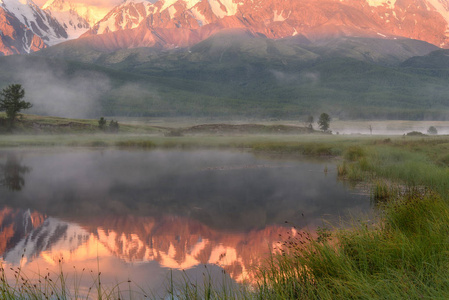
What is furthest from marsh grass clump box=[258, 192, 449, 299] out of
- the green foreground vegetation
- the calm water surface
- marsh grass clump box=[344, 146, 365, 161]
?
marsh grass clump box=[344, 146, 365, 161]

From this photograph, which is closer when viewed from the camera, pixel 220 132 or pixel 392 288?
pixel 392 288

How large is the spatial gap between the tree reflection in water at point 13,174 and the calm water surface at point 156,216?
0.08 metres

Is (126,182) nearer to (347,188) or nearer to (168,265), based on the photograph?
(347,188)

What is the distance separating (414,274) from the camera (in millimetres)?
8242

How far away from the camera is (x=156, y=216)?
20.9 m

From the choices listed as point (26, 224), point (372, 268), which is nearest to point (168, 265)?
point (372, 268)

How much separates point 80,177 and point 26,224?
17252 millimetres

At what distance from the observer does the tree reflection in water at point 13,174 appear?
103ft

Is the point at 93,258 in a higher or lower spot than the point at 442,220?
lower

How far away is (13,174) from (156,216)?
72.2 ft

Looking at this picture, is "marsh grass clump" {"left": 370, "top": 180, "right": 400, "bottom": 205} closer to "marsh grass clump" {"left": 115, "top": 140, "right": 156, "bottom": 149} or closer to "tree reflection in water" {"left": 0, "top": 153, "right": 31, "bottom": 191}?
"tree reflection in water" {"left": 0, "top": 153, "right": 31, "bottom": 191}

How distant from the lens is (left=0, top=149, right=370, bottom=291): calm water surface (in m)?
13.6

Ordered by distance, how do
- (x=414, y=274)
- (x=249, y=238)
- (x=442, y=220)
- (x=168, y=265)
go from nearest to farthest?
1. (x=414, y=274)
2. (x=442, y=220)
3. (x=168, y=265)
4. (x=249, y=238)

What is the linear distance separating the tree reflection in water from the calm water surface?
0.08m
